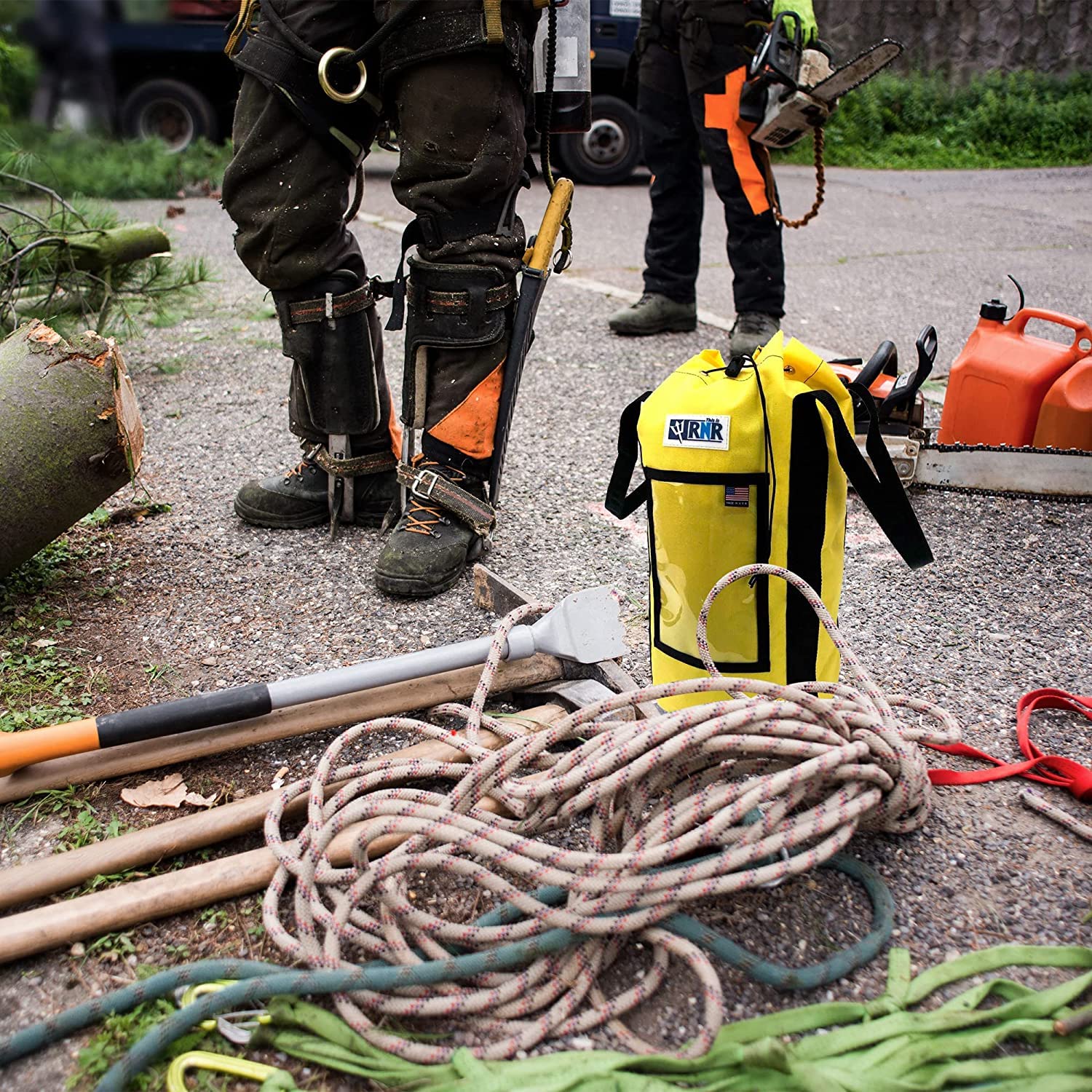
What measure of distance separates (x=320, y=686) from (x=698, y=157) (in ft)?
11.3

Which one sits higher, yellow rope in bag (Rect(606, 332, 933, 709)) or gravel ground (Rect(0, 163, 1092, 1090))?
yellow rope in bag (Rect(606, 332, 933, 709))

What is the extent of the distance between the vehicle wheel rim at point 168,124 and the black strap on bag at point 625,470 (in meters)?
8.38

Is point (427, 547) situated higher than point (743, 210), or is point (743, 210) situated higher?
point (743, 210)

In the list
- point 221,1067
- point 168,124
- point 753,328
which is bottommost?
point 221,1067

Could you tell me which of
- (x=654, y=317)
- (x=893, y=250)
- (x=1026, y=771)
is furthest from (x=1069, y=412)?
(x=893, y=250)

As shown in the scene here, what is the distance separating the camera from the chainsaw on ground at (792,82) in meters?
3.68

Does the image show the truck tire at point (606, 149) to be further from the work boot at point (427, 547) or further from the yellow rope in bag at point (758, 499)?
the yellow rope in bag at point (758, 499)

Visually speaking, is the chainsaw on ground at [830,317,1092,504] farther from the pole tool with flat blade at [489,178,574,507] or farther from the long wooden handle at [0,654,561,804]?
the long wooden handle at [0,654,561,804]

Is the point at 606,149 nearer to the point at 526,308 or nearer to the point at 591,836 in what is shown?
the point at 526,308

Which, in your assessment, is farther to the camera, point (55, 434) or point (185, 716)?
point (55, 434)

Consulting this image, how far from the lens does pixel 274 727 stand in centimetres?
187

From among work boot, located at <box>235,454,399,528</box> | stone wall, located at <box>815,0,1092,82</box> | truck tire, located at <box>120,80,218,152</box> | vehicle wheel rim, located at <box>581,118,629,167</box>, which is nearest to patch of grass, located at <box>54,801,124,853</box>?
work boot, located at <box>235,454,399,528</box>

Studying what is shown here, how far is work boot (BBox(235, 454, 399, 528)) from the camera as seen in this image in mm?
2861

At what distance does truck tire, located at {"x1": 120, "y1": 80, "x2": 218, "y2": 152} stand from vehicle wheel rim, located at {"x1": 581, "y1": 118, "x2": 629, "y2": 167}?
127 inches
